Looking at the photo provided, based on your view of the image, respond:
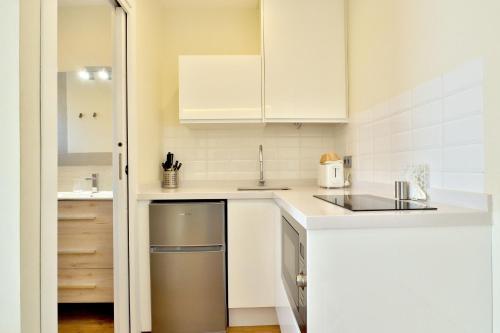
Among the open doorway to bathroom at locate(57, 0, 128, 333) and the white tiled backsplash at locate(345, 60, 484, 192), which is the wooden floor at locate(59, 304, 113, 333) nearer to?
the open doorway to bathroom at locate(57, 0, 128, 333)

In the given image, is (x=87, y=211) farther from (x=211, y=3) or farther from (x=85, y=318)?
(x=211, y=3)

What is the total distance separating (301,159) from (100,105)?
1.76 m

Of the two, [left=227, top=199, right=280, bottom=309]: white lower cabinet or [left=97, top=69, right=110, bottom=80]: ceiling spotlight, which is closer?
[left=227, top=199, right=280, bottom=309]: white lower cabinet

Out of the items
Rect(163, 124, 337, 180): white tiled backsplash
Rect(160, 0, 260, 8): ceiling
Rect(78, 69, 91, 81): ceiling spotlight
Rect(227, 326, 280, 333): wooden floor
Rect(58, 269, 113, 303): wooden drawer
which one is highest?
Rect(160, 0, 260, 8): ceiling

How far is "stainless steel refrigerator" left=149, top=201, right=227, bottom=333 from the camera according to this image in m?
1.84

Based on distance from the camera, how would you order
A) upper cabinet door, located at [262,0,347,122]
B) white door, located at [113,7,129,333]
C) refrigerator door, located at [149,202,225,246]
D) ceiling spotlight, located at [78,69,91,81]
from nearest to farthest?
white door, located at [113,7,129,333]
refrigerator door, located at [149,202,225,246]
upper cabinet door, located at [262,0,347,122]
ceiling spotlight, located at [78,69,91,81]

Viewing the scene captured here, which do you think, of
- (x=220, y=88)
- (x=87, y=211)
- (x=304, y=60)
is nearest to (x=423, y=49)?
(x=304, y=60)

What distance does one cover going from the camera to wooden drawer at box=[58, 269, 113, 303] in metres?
2.06

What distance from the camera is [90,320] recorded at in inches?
81.1

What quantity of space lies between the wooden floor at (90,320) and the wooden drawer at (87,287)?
5.1 inches

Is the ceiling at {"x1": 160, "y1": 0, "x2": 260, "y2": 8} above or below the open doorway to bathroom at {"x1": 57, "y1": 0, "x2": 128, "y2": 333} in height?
above

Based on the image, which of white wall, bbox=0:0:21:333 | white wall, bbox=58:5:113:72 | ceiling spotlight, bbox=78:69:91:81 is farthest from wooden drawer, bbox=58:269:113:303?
white wall, bbox=58:5:113:72

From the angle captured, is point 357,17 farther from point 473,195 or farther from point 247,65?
point 473,195

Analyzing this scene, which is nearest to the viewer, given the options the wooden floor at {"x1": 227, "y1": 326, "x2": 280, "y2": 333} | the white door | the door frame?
the door frame
